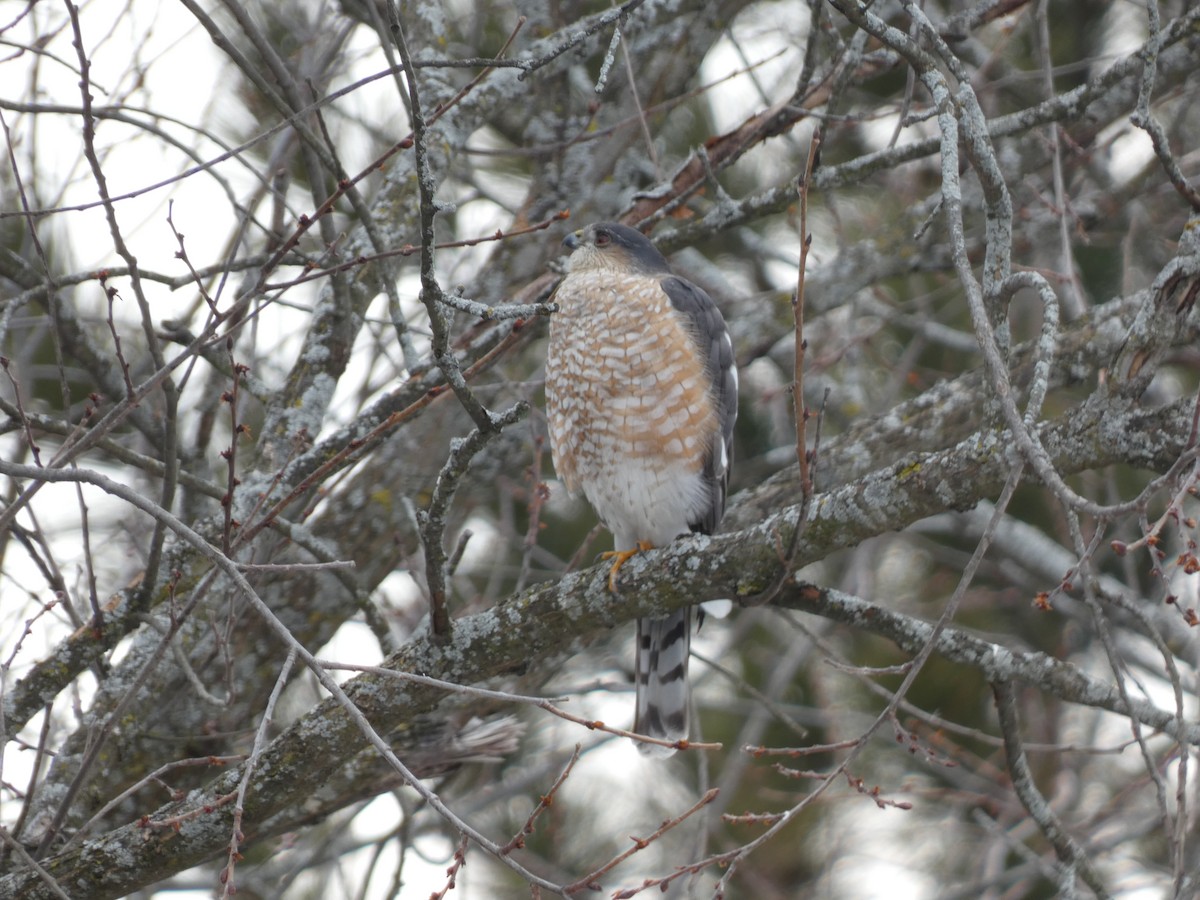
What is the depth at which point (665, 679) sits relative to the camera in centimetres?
457

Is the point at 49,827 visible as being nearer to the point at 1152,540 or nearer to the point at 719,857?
the point at 719,857

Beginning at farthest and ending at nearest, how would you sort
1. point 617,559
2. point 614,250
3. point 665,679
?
point 614,250 < point 665,679 < point 617,559

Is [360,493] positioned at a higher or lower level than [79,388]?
lower

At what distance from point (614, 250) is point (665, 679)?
1.62 metres

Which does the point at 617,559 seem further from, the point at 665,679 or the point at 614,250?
the point at 614,250

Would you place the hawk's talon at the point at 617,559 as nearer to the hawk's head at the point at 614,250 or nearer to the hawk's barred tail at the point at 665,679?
the hawk's barred tail at the point at 665,679

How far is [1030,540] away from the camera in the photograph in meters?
5.78

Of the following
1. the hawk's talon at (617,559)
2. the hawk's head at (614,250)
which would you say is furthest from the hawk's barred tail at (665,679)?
the hawk's head at (614,250)

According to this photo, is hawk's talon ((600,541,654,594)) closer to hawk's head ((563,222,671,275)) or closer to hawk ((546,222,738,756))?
hawk ((546,222,738,756))

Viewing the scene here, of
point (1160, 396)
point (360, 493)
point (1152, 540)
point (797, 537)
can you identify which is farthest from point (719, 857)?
point (1160, 396)

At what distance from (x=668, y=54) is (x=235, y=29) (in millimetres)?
2436

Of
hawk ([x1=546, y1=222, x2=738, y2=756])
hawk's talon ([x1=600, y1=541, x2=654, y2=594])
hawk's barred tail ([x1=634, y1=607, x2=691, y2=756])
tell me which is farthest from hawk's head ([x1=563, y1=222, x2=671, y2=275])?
hawk's barred tail ([x1=634, y1=607, x2=691, y2=756])

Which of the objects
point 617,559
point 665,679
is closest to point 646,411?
point 617,559

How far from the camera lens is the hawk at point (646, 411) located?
428 cm
